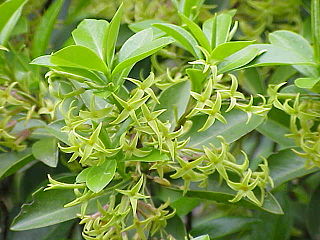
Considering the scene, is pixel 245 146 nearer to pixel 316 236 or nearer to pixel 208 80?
pixel 316 236

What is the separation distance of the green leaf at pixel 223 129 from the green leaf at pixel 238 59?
105 mm

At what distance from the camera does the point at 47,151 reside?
0.96 m

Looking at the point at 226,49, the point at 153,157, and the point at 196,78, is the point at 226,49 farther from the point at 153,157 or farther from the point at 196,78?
the point at 153,157

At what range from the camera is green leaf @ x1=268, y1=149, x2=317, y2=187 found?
1007 mm

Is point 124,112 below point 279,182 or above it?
above

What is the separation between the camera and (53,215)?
2.88 feet

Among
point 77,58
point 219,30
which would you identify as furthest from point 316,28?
point 77,58

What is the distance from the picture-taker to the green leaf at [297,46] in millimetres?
895

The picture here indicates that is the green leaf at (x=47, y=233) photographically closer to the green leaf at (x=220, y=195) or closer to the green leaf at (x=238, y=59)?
the green leaf at (x=220, y=195)

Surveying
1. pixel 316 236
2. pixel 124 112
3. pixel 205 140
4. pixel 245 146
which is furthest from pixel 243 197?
pixel 245 146

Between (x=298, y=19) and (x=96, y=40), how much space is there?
2.01ft

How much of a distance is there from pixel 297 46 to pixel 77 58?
36 centimetres

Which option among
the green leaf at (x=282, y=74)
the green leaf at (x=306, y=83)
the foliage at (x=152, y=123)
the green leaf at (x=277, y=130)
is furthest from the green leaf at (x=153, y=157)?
the green leaf at (x=282, y=74)

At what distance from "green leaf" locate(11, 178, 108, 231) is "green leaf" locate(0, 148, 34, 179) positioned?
100 mm
